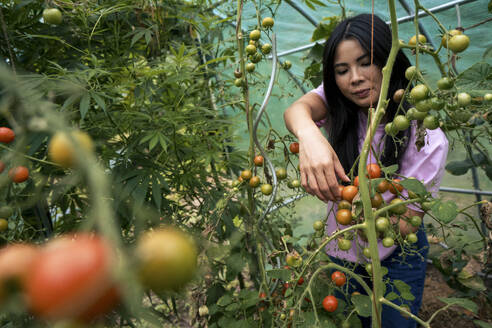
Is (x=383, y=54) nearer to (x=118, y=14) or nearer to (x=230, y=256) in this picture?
(x=230, y=256)

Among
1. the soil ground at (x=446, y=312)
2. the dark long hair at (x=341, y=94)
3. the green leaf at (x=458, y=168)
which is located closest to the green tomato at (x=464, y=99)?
the dark long hair at (x=341, y=94)

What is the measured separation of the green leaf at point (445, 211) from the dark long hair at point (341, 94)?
0.32m

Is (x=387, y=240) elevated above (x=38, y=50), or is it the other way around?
(x=38, y=50)

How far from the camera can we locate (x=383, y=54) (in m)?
0.95

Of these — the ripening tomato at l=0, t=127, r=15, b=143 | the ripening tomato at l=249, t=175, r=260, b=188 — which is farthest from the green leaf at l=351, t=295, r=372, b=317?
the ripening tomato at l=0, t=127, r=15, b=143

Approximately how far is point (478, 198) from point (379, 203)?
2.52 meters

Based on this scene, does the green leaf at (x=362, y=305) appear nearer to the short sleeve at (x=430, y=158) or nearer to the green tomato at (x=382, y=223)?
the green tomato at (x=382, y=223)

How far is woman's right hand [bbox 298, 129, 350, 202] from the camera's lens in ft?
2.11

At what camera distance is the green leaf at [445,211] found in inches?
20.1

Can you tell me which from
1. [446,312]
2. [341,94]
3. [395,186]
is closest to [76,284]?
[395,186]

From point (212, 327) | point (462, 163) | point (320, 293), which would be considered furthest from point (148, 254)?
point (462, 163)

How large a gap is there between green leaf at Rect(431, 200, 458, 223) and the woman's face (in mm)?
480

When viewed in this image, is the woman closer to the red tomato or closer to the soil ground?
the red tomato

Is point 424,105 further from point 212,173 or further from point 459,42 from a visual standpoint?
point 212,173
